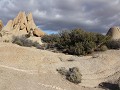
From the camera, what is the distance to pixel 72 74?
18828mm

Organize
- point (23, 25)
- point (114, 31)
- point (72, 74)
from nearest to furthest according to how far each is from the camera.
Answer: point (72, 74) < point (114, 31) < point (23, 25)

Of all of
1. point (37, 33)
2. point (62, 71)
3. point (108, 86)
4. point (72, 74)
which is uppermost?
point (37, 33)

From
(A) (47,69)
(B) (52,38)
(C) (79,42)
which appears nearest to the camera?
(A) (47,69)

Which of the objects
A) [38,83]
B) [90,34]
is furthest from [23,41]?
[38,83]

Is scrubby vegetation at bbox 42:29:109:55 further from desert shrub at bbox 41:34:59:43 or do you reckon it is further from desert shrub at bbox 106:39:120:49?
desert shrub at bbox 41:34:59:43

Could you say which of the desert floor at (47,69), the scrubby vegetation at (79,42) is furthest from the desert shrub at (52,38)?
the desert floor at (47,69)

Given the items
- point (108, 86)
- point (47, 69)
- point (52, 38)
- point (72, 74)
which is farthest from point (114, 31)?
point (72, 74)

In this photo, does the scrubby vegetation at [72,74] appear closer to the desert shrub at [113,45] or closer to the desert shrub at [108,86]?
the desert shrub at [108,86]

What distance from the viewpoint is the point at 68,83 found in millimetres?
17984

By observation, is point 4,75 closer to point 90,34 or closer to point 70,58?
point 70,58

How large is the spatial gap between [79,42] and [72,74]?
790cm

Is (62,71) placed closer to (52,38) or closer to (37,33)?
(52,38)

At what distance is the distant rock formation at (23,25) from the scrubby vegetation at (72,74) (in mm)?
30899

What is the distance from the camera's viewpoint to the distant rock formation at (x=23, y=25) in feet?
169
